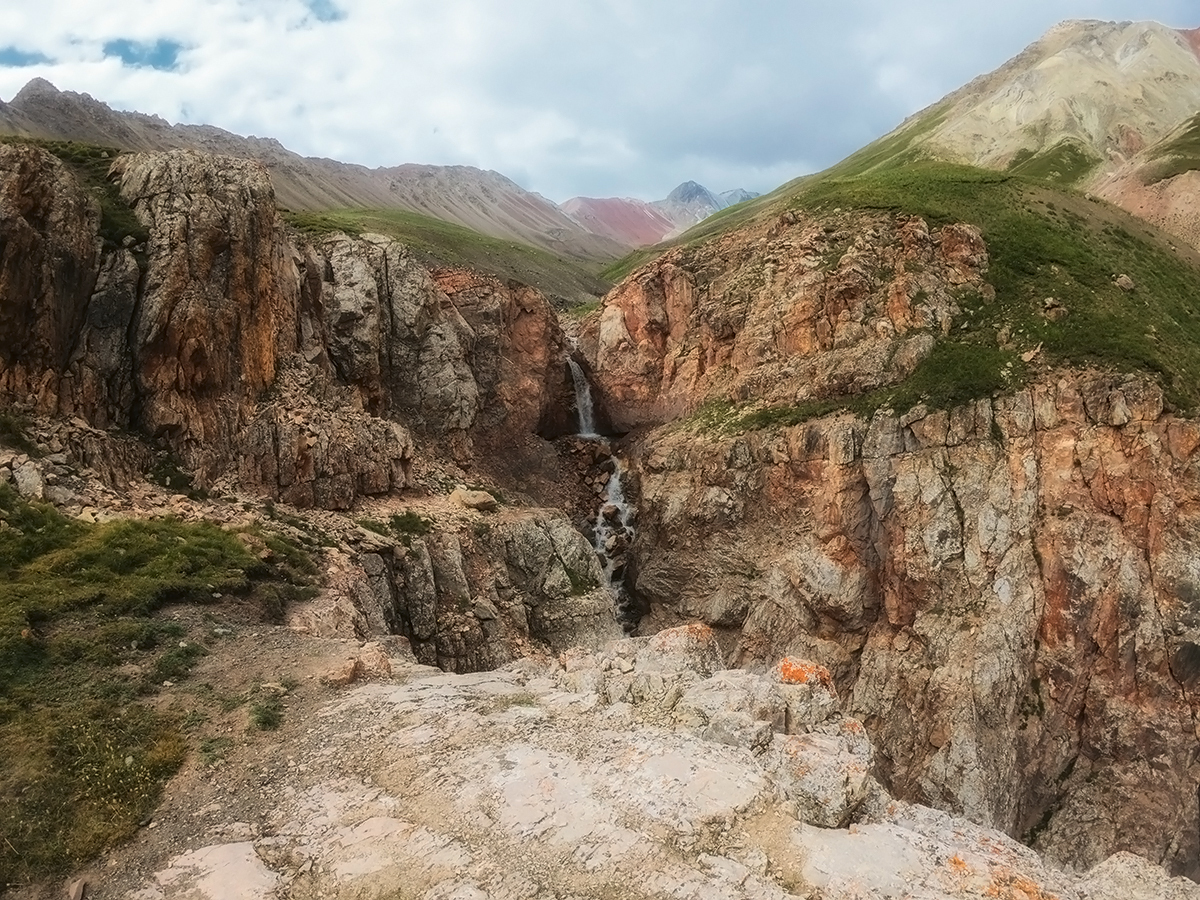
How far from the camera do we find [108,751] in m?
11.1

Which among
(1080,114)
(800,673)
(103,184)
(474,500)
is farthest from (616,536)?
(1080,114)

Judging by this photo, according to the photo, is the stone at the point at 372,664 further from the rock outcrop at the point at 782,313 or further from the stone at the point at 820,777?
the rock outcrop at the point at 782,313

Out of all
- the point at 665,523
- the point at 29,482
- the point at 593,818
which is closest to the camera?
the point at 593,818

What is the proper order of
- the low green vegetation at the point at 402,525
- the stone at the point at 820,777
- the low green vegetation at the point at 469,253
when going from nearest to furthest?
1. the stone at the point at 820,777
2. the low green vegetation at the point at 402,525
3. the low green vegetation at the point at 469,253

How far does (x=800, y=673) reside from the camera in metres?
13.7

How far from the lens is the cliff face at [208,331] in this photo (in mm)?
21406

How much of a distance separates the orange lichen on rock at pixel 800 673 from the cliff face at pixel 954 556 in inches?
623

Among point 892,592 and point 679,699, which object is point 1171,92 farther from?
point 679,699

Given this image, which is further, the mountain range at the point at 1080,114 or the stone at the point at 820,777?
the mountain range at the point at 1080,114

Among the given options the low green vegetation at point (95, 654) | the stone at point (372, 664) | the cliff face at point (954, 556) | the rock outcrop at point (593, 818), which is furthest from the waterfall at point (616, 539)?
the rock outcrop at point (593, 818)

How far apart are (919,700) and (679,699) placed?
18442 millimetres

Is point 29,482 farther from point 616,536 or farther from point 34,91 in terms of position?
point 34,91

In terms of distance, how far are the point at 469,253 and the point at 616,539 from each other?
40.2m

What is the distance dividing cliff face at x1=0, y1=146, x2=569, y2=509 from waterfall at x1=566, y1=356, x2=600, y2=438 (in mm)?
11240
